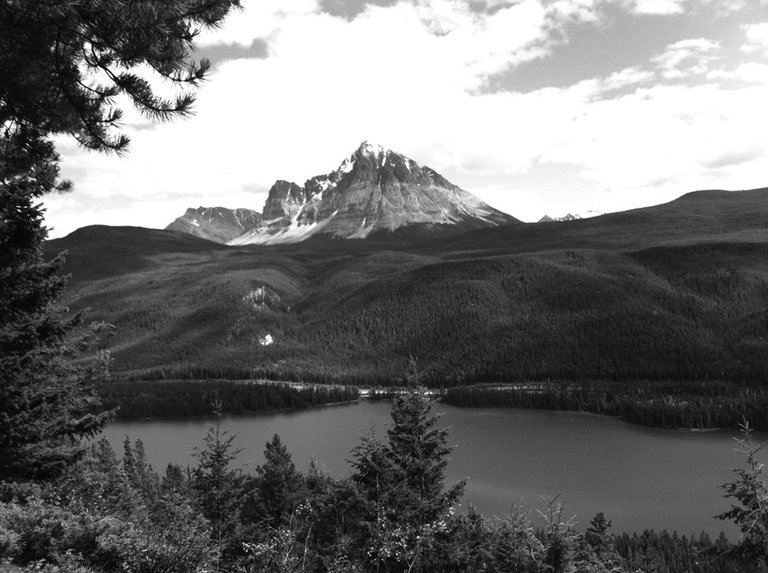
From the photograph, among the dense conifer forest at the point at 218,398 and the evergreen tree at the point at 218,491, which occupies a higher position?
the evergreen tree at the point at 218,491

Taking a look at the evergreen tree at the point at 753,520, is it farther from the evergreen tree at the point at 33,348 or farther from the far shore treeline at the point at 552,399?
the far shore treeline at the point at 552,399

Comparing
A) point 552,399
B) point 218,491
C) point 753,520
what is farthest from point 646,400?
point 753,520

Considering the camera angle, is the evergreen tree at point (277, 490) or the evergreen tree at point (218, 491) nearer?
the evergreen tree at point (218, 491)

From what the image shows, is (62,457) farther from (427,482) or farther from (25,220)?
(427,482)

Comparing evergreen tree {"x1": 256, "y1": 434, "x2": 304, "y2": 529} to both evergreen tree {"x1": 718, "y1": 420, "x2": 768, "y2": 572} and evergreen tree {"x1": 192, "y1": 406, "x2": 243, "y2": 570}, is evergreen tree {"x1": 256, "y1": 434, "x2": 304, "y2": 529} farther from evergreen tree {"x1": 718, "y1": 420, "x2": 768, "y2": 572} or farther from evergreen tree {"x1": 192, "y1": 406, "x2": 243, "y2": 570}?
evergreen tree {"x1": 718, "y1": 420, "x2": 768, "y2": 572}

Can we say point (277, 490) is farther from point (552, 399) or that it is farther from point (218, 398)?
point (218, 398)

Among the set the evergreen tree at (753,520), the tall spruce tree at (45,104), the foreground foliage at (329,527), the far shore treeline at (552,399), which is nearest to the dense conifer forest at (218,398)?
the far shore treeline at (552,399)
